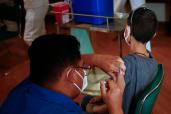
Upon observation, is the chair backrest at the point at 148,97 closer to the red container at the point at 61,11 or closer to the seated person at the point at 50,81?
the seated person at the point at 50,81

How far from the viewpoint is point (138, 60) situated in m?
1.37

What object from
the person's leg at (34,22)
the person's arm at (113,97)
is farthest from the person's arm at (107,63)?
the person's leg at (34,22)

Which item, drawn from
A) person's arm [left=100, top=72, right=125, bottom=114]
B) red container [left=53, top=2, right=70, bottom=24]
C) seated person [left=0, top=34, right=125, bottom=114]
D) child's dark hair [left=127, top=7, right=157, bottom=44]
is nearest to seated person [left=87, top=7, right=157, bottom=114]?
child's dark hair [left=127, top=7, right=157, bottom=44]

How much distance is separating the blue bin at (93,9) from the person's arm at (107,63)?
0.42 metres

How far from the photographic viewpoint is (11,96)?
1063 millimetres

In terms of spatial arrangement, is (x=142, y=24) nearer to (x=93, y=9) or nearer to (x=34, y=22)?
(x=93, y=9)

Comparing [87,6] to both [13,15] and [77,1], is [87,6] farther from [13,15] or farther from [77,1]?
[13,15]

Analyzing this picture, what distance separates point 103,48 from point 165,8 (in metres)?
1.10

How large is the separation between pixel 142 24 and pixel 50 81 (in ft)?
2.19

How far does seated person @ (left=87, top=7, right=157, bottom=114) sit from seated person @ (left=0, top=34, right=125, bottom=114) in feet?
1.17

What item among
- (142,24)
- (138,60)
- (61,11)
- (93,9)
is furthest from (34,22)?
(138,60)

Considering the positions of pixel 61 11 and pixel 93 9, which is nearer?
pixel 93 9

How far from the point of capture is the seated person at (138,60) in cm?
133

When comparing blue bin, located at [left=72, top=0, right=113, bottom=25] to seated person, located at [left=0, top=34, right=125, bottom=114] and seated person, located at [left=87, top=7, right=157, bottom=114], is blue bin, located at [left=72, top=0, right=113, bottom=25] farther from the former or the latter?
seated person, located at [left=0, top=34, right=125, bottom=114]
